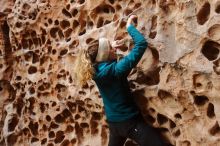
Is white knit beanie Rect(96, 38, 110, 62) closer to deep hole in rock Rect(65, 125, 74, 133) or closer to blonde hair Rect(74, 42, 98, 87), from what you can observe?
blonde hair Rect(74, 42, 98, 87)

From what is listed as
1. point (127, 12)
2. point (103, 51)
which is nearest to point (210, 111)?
point (103, 51)

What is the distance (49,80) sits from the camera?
11.2ft

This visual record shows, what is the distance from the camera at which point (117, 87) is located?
257 centimetres

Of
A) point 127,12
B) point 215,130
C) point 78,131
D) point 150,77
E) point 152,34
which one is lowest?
point 78,131

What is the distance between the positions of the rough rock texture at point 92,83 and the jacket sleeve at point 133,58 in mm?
163

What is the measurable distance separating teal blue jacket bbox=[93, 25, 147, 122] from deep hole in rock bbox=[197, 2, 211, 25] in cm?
27

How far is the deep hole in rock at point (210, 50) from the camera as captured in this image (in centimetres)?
242

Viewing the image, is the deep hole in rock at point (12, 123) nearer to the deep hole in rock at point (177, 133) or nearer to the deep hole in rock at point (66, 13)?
the deep hole in rock at point (66, 13)

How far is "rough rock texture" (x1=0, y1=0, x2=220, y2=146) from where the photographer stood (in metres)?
2.44

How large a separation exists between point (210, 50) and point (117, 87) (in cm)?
48

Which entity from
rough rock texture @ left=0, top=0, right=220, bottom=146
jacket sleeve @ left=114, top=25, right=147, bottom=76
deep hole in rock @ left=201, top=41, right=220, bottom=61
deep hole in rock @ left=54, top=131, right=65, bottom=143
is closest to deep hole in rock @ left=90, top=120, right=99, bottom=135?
rough rock texture @ left=0, top=0, right=220, bottom=146

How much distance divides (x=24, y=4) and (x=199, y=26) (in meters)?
1.58

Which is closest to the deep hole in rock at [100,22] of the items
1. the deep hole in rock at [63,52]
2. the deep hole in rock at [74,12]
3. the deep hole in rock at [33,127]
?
the deep hole in rock at [74,12]

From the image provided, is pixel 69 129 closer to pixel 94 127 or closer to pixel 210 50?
pixel 94 127
